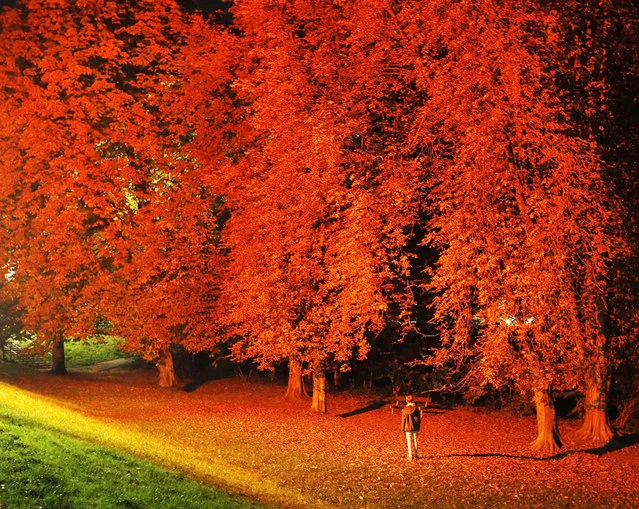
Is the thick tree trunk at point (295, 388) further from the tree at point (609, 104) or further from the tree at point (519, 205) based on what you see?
the tree at point (609, 104)

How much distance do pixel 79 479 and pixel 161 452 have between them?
521cm

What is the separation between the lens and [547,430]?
20.8 m

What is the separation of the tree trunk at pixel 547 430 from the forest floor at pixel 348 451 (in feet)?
1.23

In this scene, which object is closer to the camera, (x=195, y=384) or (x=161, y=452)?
(x=161, y=452)

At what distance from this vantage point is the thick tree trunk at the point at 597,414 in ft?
70.9

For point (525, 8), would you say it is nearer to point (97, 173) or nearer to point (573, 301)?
point (573, 301)

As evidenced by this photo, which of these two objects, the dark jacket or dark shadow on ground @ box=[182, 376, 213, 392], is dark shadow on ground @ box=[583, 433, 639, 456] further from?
dark shadow on ground @ box=[182, 376, 213, 392]

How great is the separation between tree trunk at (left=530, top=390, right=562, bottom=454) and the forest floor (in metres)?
0.38

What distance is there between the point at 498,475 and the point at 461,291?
4.45 metres

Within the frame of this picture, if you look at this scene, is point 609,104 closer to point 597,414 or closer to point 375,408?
point 597,414

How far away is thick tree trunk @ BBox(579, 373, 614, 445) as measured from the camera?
2162cm

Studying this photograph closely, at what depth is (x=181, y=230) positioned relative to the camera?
1136 inches

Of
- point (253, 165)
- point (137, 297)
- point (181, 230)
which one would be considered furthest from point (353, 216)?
point (137, 297)

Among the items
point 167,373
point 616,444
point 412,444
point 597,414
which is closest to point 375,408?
point 412,444
